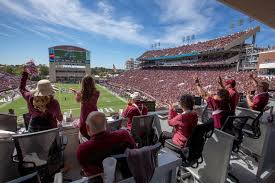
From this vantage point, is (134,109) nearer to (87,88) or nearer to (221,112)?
(87,88)

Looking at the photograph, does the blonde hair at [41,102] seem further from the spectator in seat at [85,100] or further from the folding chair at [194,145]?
the folding chair at [194,145]

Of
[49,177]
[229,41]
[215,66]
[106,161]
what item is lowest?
[49,177]

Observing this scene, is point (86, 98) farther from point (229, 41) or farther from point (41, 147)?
point (229, 41)

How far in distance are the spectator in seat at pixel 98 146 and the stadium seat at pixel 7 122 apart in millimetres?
2055

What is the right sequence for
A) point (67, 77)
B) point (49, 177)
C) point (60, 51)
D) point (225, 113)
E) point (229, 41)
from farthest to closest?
1. point (67, 77)
2. point (60, 51)
3. point (229, 41)
4. point (225, 113)
5. point (49, 177)

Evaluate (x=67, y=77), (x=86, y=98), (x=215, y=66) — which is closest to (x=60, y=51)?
(x=67, y=77)

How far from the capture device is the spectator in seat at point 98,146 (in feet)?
Result: 5.21

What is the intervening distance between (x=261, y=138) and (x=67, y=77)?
54.8 meters

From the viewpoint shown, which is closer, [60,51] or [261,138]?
[261,138]

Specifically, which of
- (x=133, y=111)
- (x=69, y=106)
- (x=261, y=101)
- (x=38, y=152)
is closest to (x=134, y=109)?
(x=133, y=111)

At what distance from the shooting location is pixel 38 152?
203 cm

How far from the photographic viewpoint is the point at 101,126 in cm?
166

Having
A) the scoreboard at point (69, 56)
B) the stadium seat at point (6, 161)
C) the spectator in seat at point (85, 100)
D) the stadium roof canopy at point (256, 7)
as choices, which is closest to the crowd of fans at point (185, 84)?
the stadium roof canopy at point (256, 7)

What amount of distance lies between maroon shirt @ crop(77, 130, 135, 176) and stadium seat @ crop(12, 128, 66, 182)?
0.65 m
